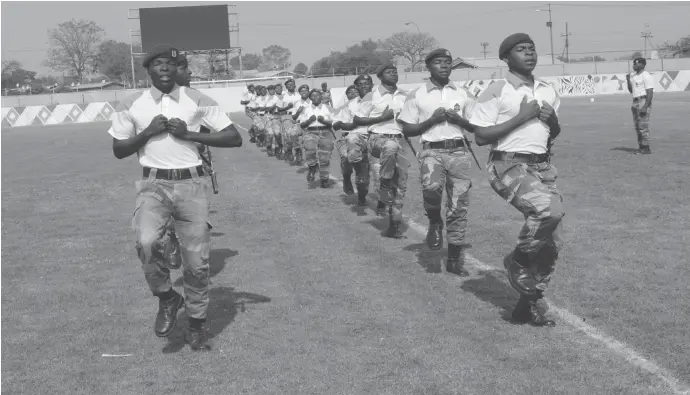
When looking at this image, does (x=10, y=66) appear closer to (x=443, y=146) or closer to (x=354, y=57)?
(x=354, y=57)

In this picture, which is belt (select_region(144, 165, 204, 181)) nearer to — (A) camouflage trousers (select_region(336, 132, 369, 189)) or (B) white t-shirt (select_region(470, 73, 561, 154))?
(B) white t-shirt (select_region(470, 73, 561, 154))

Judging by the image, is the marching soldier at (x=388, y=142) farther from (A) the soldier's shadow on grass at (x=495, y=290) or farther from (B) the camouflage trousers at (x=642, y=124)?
(B) the camouflage trousers at (x=642, y=124)

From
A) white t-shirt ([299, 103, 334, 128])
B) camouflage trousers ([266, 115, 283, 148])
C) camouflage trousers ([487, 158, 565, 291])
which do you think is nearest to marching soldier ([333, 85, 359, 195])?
white t-shirt ([299, 103, 334, 128])

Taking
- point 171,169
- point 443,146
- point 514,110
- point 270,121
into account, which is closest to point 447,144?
point 443,146

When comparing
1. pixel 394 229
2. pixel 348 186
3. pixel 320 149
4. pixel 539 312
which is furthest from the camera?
pixel 320 149

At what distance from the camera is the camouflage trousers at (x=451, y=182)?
8562 millimetres

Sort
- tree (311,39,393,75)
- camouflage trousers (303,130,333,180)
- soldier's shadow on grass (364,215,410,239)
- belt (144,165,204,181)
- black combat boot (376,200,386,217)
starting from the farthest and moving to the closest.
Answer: tree (311,39,393,75), camouflage trousers (303,130,333,180), black combat boot (376,200,386,217), soldier's shadow on grass (364,215,410,239), belt (144,165,204,181)

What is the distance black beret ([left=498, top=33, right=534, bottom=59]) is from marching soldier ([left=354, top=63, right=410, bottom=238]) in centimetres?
404

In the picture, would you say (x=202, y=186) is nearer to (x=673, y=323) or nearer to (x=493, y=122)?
(x=493, y=122)

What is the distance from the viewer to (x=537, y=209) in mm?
6520

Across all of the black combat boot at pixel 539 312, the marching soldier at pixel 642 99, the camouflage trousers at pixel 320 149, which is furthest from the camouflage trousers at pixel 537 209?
the marching soldier at pixel 642 99

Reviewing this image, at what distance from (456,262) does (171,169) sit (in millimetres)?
3475

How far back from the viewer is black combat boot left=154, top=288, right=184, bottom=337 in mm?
6470

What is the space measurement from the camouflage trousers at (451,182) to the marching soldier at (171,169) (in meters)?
2.93
